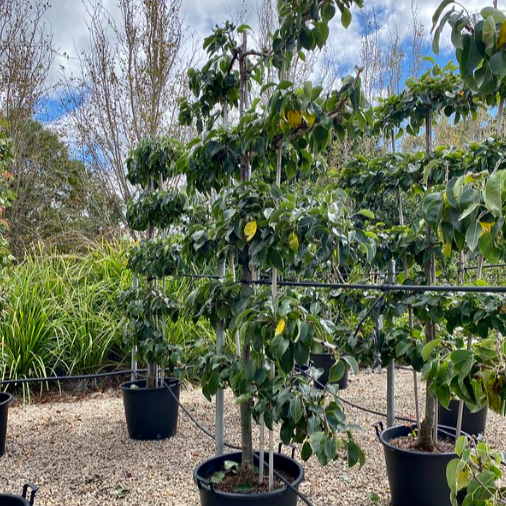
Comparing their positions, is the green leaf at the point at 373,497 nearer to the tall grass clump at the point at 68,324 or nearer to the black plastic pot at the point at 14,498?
the black plastic pot at the point at 14,498

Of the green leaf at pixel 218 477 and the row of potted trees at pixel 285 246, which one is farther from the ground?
the row of potted trees at pixel 285 246

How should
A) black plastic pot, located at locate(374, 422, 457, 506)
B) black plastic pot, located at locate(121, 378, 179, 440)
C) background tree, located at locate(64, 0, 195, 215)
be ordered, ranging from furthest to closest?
background tree, located at locate(64, 0, 195, 215)
black plastic pot, located at locate(121, 378, 179, 440)
black plastic pot, located at locate(374, 422, 457, 506)

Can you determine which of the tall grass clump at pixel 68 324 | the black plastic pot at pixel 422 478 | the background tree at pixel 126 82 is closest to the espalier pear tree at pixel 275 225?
the black plastic pot at pixel 422 478

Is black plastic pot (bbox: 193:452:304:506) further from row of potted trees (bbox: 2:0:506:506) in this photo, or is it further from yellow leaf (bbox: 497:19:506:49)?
yellow leaf (bbox: 497:19:506:49)

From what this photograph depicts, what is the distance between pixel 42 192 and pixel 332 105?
26.7 feet

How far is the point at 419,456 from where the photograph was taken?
211cm

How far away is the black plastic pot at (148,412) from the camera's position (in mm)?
3164

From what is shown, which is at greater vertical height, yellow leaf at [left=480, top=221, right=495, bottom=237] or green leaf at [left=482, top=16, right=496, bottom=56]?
green leaf at [left=482, top=16, right=496, bottom=56]

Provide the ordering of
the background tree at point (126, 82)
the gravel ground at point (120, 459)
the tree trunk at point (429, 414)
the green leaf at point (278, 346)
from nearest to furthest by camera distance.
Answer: the green leaf at point (278, 346) → the tree trunk at point (429, 414) → the gravel ground at point (120, 459) → the background tree at point (126, 82)

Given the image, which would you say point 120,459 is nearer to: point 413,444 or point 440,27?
point 413,444

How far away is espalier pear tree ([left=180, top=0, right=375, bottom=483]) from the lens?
1529 mm

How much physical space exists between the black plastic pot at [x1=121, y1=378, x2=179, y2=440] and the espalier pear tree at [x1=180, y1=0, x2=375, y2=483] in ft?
4.38

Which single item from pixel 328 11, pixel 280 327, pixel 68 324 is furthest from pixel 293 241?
pixel 68 324

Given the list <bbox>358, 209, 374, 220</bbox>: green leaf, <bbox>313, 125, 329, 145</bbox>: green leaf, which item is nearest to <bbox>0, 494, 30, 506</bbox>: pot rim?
<bbox>358, 209, 374, 220</bbox>: green leaf
